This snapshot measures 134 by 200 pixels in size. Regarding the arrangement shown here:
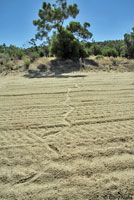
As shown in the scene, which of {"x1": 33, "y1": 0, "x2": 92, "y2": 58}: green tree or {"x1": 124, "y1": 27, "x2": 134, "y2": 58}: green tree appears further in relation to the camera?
{"x1": 124, "y1": 27, "x2": 134, "y2": 58}: green tree

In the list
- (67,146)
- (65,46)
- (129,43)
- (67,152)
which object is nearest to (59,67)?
(65,46)

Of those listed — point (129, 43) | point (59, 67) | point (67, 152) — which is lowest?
point (67, 152)

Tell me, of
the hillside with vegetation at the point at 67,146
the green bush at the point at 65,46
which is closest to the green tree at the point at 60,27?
the green bush at the point at 65,46

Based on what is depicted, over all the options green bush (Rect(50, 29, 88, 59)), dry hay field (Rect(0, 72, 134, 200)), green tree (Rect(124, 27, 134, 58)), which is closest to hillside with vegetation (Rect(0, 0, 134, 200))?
dry hay field (Rect(0, 72, 134, 200))

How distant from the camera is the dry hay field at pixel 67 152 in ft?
5.24

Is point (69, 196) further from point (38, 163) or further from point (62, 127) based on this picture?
point (62, 127)

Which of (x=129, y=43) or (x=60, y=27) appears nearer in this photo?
(x=60, y=27)

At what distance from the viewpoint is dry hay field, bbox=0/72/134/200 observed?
1597 millimetres

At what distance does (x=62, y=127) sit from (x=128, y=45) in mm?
27235

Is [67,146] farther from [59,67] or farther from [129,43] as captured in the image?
[129,43]

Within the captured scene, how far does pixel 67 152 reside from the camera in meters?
2.11

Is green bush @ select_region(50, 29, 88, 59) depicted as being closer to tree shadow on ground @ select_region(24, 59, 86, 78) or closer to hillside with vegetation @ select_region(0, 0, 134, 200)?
tree shadow on ground @ select_region(24, 59, 86, 78)

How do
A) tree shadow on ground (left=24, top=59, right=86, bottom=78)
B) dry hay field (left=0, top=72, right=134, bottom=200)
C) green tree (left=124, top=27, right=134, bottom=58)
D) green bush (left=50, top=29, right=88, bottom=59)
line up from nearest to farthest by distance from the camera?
dry hay field (left=0, top=72, right=134, bottom=200)
tree shadow on ground (left=24, top=59, right=86, bottom=78)
green bush (left=50, top=29, right=88, bottom=59)
green tree (left=124, top=27, right=134, bottom=58)

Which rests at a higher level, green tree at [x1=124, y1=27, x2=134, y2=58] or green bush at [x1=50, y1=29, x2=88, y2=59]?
green tree at [x1=124, y1=27, x2=134, y2=58]
